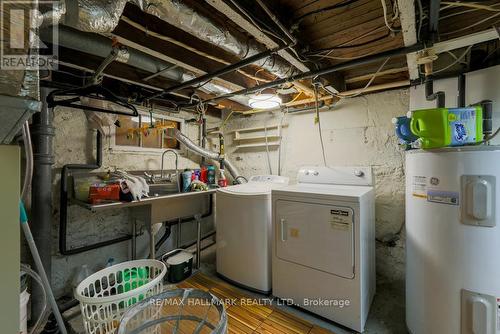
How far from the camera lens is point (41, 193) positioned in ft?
5.57

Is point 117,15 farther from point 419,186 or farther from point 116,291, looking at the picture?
point 419,186

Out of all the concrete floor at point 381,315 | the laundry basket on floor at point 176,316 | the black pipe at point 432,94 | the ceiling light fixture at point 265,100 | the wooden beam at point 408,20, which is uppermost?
the wooden beam at point 408,20

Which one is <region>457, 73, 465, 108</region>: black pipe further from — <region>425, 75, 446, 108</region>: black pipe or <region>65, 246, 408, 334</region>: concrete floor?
<region>65, 246, 408, 334</region>: concrete floor

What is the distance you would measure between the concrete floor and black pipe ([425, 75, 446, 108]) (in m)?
1.77

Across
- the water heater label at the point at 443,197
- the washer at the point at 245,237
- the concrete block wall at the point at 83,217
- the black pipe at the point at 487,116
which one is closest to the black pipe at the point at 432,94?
the black pipe at the point at 487,116

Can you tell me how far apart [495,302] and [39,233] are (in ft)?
10.1

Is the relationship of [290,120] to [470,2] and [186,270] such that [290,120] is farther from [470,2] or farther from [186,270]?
[186,270]

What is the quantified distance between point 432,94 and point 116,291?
2954mm

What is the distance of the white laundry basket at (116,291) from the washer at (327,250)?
1.05 m

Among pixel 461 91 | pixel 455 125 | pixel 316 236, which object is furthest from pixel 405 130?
pixel 316 236

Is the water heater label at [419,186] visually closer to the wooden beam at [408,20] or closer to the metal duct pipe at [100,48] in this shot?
the wooden beam at [408,20]

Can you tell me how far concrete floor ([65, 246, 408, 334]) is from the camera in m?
1.65

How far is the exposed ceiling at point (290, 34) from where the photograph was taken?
1.13 meters
